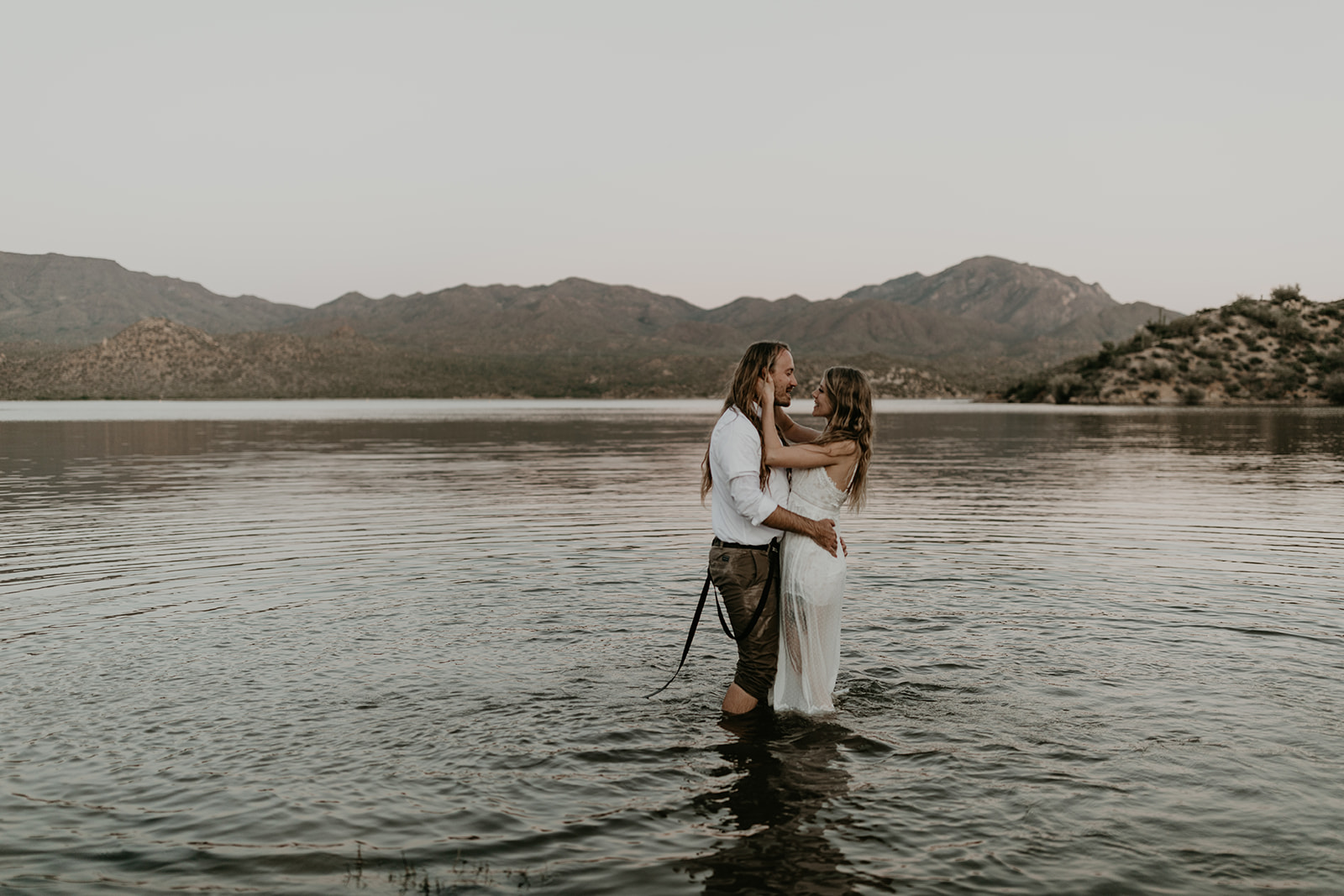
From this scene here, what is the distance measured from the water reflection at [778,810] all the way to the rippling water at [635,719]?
0.03 meters

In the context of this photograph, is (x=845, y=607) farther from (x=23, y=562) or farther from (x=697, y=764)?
(x=23, y=562)

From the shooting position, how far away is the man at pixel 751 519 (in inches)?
303

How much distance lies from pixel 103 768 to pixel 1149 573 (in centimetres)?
1365

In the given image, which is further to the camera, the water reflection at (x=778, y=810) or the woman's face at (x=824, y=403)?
the woman's face at (x=824, y=403)

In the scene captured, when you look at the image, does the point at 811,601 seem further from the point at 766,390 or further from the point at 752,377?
the point at 752,377

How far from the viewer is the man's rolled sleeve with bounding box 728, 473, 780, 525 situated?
765cm

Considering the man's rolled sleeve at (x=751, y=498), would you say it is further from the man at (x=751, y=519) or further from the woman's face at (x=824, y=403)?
the woman's face at (x=824, y=403)

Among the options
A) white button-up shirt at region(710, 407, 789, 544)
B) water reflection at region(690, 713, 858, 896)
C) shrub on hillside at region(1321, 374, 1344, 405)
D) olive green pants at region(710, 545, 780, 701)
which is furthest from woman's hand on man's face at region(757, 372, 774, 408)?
shrub on hillside at region(1321, 374, 1344, 405)

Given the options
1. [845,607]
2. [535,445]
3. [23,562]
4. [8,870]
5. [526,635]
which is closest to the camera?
→ [8,870]

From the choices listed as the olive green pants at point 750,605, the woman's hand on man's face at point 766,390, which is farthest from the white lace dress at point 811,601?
the woman's hand on man's face at point 766,390

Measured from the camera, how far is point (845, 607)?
12945 millimetres

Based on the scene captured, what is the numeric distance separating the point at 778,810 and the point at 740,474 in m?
2.34

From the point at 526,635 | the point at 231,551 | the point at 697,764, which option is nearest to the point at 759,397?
the point at 697,764

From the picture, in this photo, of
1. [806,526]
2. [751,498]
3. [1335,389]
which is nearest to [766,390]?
[751,498]
